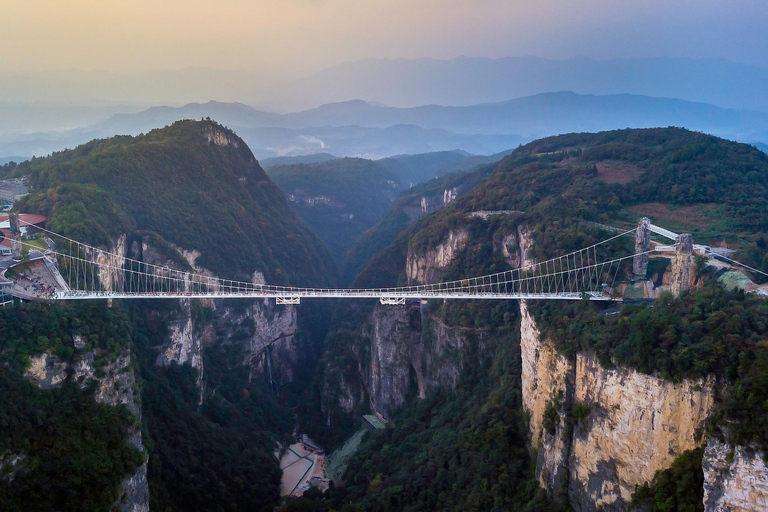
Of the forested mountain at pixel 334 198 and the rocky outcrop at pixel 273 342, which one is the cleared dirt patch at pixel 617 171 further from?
the forested mountain at pixel 334 198

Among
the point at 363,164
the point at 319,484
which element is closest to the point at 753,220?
the point at 319,484

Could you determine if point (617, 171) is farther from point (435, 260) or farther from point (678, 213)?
point (435, 260)

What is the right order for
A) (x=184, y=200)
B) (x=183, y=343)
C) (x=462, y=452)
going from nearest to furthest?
(x=462, y=452)
(x=183, y=343)
(x=184, y=200)

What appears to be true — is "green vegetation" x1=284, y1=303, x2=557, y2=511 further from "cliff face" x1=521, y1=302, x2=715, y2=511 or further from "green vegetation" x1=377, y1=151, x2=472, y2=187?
"green vegetation" x1=377, y1=151, x2=472, y2=187

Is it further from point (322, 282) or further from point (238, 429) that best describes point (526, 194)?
point (322, 282)

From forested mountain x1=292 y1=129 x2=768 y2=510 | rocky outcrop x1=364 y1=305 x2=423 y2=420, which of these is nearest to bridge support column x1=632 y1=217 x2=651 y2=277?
forested mountain x1=292 y1=129 x2=768 y2=510

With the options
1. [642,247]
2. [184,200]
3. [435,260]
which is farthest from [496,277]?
[184,200]
